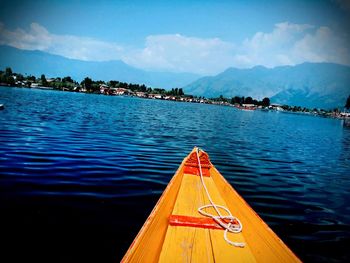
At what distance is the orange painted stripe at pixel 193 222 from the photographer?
5500 millimetres

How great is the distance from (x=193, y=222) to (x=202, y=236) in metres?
0.45

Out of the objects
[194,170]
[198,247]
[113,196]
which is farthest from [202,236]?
[113,196]

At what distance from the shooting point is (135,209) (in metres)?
8.42

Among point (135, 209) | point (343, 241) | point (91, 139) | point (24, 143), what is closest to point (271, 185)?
point (343, 241)

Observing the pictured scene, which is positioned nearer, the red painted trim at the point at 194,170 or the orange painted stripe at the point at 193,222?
the orange painted stripe at the point at 193,222

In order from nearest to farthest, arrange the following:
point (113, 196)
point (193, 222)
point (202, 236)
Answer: point (202, 236)
point (193, 222)
point (113, 196)

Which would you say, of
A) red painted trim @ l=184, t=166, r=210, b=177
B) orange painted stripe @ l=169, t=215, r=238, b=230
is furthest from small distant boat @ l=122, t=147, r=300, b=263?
red painted trim @ l=184, t=166, r=210, b=177

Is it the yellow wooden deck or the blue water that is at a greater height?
the yellow wooden deck

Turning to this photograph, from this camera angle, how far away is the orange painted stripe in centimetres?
550

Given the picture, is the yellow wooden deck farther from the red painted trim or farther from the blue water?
the red painted trim

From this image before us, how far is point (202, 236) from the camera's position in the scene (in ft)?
17.0

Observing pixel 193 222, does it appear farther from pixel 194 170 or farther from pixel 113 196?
pixel 113 196

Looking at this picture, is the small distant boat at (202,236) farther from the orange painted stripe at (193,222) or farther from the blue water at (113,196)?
the blue water at (113,196)

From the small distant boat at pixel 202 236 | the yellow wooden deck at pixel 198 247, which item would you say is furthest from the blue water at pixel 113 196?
the yellow wooden deck at pixel 198 247
